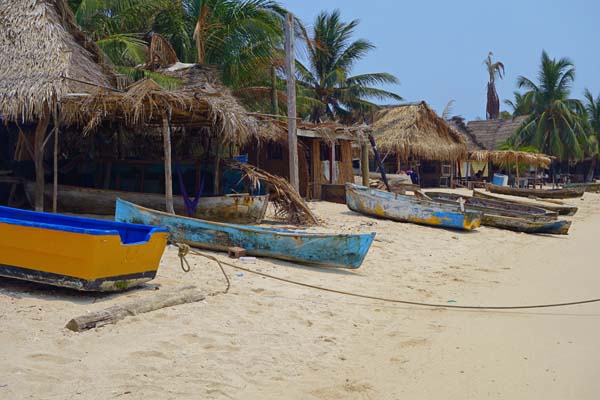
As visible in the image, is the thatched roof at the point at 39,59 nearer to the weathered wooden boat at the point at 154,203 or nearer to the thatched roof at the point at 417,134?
the weathered wooden boat at the point at 154,203

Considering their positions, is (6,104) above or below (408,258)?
above

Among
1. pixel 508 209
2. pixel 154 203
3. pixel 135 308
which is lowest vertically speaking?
pixel 135 308

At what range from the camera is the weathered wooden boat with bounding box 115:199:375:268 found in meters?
7.55

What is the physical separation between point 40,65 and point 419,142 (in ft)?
54.3

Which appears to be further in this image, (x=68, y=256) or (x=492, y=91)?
(x=492, y=91)

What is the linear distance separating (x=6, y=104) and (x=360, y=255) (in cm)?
588

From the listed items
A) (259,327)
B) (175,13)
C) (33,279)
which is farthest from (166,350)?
(175,13)

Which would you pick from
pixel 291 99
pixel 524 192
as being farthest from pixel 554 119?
pixel 291 99

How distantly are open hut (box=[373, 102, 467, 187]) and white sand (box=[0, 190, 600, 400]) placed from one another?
15.5 metres

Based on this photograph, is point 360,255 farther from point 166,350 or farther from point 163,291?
point 166,350

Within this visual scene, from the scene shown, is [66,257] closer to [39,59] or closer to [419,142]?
[39,59]

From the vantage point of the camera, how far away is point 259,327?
16.9 ft

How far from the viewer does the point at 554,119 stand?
32.3 meters

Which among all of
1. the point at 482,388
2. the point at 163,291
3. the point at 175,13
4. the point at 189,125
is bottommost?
the point at 482,388
